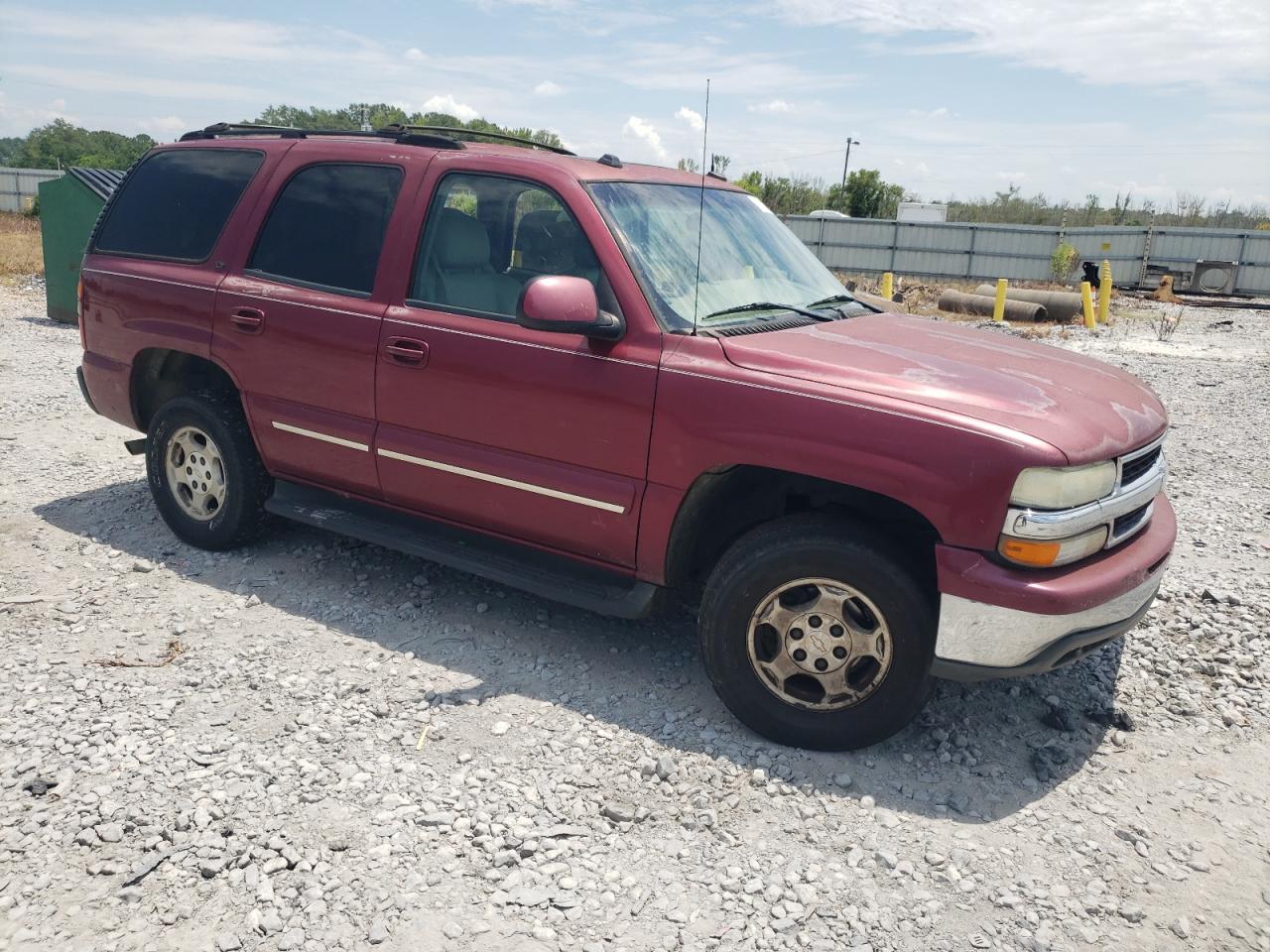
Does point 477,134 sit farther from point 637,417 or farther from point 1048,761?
point 1048,761

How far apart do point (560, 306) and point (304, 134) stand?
2308mm

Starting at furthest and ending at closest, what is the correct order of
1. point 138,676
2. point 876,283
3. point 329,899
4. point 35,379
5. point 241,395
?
1. point 876,283
2. point 35,379
3. point 241,395
4. point 138,676
5. point 329,899

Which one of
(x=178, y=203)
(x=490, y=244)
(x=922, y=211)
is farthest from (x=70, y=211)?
(x=922, y=211)

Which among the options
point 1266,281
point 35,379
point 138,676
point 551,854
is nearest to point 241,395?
point 138,676

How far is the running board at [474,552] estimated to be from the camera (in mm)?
3701

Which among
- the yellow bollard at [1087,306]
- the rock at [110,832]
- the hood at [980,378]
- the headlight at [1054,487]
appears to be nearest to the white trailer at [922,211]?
A: the yellow bollard at [1087,306]

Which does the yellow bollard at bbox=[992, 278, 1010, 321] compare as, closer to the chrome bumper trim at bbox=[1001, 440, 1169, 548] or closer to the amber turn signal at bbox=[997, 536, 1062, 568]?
the chrome bumper trim at bbox=[1001, 440, 1169, 548]

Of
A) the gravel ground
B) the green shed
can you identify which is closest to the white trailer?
the green shed

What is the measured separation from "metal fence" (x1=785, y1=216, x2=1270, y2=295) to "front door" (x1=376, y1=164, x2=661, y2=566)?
23.9m

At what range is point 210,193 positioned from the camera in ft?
16.0

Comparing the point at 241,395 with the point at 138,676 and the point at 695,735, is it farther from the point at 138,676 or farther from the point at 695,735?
the point at 695,735

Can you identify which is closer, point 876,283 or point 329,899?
point 329,899

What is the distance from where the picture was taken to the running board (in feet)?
12.1

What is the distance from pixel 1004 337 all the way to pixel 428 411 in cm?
252
